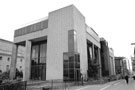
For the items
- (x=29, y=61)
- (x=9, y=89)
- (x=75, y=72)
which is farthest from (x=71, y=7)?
(x=9, y=89)

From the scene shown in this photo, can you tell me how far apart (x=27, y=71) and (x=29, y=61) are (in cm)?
281

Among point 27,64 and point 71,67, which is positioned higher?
point 27,64

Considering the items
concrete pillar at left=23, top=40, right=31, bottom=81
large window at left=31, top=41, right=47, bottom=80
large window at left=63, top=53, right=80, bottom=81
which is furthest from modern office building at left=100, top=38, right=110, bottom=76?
concrete pillar at left=23, top=40, right=31, bottom=81

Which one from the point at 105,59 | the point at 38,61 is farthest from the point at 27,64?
the point at 105,59

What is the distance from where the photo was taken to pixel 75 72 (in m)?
23.9

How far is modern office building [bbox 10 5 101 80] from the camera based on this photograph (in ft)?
82.0

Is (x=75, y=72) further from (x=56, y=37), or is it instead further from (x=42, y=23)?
(x=42, y=23)

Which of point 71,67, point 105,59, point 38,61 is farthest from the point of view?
point 105,59

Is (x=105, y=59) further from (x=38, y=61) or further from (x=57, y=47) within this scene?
(x=57, y=47)

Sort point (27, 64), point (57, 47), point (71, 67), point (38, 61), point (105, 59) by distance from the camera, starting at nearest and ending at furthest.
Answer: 1. point (71, 67)
2. point (57, 47)
3. point (27, 64)
4. point (38, 61)
5. point (105, 59)

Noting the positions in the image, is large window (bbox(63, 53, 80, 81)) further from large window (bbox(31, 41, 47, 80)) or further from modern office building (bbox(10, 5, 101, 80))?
large window (bbox(31, 41, 47, 80))

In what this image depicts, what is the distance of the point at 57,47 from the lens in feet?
88.9

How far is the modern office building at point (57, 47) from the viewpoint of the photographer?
25.0 m

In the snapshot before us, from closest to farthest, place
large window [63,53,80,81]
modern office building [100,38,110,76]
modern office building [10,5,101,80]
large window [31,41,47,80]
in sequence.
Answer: large window [63,53,80,81] < modern office building [10,5,101,80] < large window [31,41,47,80] < modern office building [100,38,110,76]
